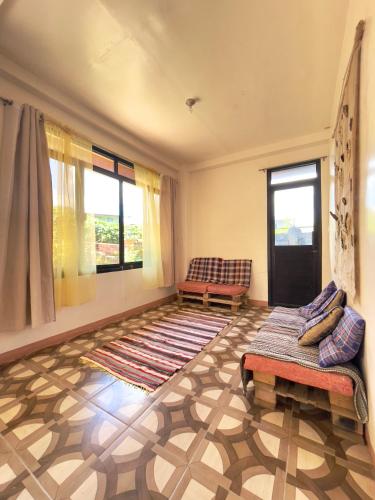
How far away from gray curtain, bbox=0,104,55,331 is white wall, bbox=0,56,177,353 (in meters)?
0.22

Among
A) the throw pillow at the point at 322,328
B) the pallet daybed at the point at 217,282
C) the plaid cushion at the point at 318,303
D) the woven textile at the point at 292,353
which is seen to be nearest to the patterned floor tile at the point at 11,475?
the woven textile at the point at 292,353

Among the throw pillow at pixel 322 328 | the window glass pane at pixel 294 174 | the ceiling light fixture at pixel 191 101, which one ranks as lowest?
the throw pillow at pixel 322 328

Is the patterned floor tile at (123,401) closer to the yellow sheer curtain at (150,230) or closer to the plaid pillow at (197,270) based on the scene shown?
the yellow sheer curtain at (150,230)

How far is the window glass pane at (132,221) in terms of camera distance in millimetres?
3412

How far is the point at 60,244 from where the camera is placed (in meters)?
2.39

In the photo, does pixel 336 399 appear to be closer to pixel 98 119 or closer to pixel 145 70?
pixel 145 70

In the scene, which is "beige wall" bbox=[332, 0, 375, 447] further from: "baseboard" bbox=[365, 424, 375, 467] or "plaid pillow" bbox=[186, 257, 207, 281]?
"plaid pillow" bbox=[186, 257, 207, 281]

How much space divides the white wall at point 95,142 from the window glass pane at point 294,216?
2347 mm

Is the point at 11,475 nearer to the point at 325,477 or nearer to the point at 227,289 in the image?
the point at 325,477

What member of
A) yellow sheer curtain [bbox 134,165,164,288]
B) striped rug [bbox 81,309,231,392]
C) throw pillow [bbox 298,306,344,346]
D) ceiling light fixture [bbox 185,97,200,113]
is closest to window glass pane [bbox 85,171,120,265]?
yellow sheer curtain [bbox 134,165,164,288]

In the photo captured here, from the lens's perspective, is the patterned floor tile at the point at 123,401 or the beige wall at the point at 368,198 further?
the patterned floor tile at the point at 123,401

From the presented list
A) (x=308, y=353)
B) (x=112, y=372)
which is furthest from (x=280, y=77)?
(x=112, y=372)

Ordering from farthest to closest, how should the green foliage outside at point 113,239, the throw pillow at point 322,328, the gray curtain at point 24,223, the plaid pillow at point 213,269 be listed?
the plaid pillow at point 213,269 → the green foliage outside at point 113,239 → the gray curtain at point 24,223 → the throw pillow at point 322,328

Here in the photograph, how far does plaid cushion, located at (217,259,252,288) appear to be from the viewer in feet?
12.6
